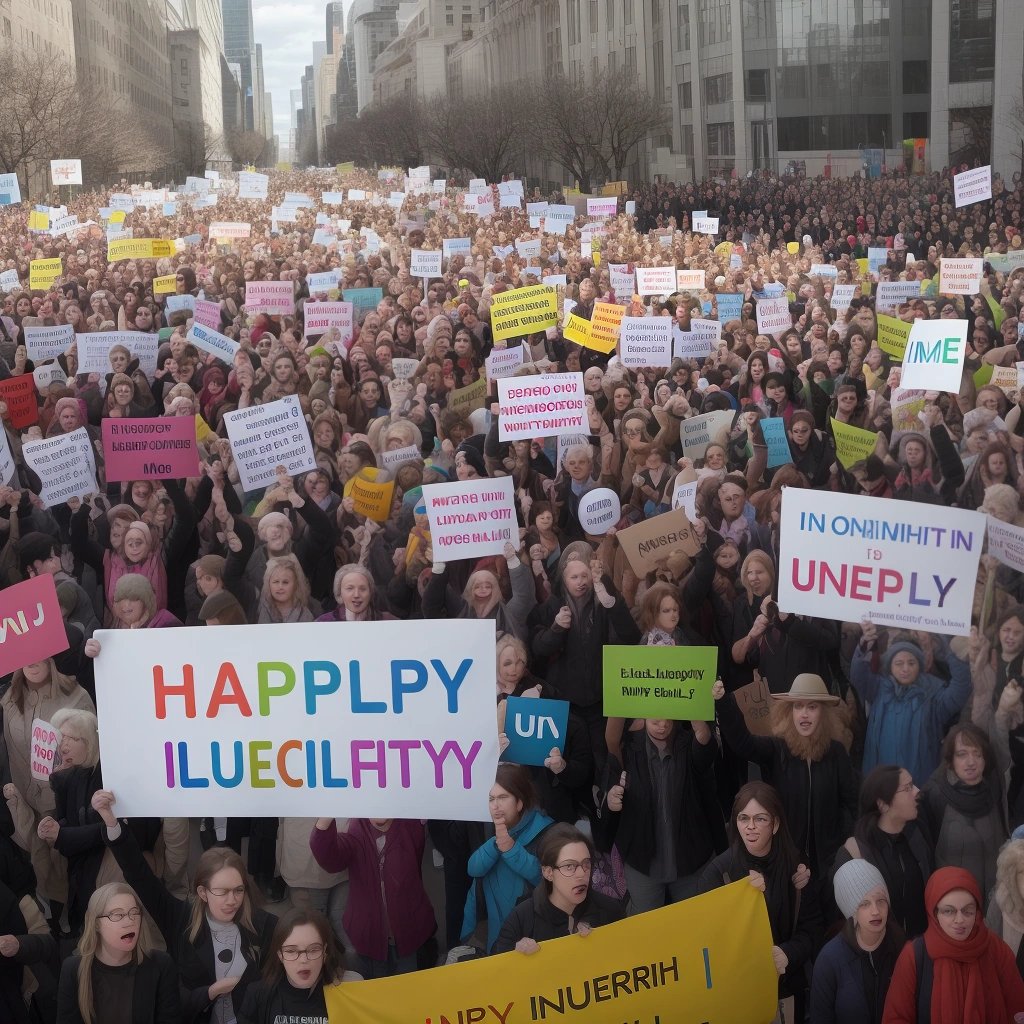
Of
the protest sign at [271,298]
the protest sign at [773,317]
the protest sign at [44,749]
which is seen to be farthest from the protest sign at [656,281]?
the protest sign at [44,749]

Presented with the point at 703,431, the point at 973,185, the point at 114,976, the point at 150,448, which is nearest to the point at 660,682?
the point at 114,976

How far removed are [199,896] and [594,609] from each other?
240cm

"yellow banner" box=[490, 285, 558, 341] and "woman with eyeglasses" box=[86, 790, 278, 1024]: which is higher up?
"yellow banner" box=[490, 285, 558, 341]

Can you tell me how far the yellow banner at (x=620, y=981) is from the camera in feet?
13.9

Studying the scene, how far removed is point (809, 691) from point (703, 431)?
4.54 metres

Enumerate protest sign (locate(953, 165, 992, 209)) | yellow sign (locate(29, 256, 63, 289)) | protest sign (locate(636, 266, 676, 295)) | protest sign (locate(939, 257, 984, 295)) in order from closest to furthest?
protest sign (locate(939, 257, 984, 295)) → protest sign (locate(636, 266, 676, 295)) → yellow sign (locate(29, 256, 63, 289)) → protest sign (locate(953, 165, 992, 209))

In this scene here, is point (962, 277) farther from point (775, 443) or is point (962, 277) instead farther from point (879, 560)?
point (879, 560)

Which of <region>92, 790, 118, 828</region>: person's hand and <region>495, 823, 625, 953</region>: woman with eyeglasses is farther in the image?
<region>92, 790, 118, 828</region>: person's hand

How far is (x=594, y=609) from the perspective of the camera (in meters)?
6.53

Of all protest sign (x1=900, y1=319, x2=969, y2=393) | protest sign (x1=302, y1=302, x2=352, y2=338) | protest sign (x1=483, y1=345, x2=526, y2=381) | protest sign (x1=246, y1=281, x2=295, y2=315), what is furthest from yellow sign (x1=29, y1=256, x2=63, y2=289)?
protest sign (x1=900, y1=319, x2=969, y2=393)

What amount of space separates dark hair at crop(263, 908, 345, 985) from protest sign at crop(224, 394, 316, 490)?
182 inches

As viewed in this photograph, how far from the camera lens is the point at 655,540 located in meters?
7.09

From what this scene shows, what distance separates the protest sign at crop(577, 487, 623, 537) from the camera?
25.3 feet

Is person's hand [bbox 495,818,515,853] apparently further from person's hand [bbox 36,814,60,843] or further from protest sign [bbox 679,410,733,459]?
protest sign [bbox 679,410,733,459]
